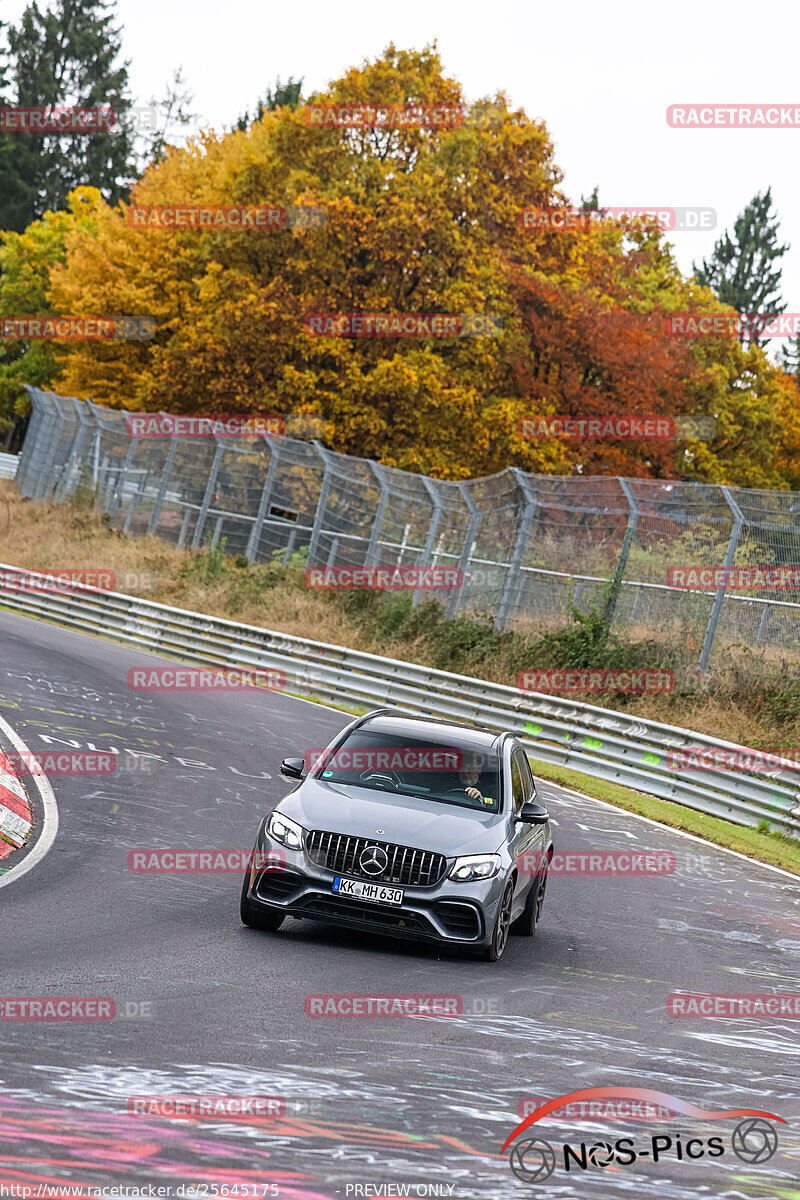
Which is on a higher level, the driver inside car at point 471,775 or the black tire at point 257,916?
the driver inside car at point 471,775

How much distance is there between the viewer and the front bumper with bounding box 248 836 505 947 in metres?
8.55

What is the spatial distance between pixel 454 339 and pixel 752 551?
18.6 metres

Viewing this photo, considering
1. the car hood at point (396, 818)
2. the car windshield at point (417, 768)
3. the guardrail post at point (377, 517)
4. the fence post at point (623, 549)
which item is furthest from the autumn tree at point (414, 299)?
the car hood at point (396, 818)

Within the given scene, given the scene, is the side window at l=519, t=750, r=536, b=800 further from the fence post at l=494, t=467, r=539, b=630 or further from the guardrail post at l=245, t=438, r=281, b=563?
the guardrail post at l=245, t=438, r=281, b=563

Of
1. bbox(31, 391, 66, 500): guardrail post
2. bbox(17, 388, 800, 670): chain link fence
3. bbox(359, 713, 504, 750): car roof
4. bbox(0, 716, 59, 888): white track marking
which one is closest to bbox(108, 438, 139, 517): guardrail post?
bbox(17, 388, 800, 670): chain link fence

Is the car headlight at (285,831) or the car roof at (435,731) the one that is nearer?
the car headlight at (285,831)

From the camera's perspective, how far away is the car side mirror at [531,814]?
957 centimetres

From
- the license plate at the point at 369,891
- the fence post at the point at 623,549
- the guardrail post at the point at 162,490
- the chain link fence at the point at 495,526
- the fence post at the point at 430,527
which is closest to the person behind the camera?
the license plate at the point at 369,891

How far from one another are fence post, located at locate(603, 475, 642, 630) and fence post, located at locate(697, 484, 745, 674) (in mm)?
1780

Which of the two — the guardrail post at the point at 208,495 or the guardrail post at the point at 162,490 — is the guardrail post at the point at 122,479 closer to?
the guardrail post at the point at 162,490

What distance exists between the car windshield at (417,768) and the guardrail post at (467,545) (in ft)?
50.7

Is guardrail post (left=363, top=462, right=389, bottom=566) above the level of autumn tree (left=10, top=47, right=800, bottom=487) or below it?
below

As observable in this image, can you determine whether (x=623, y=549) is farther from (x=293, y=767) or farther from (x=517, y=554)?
(x=293, y=767)

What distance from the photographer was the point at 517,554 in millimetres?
23953
